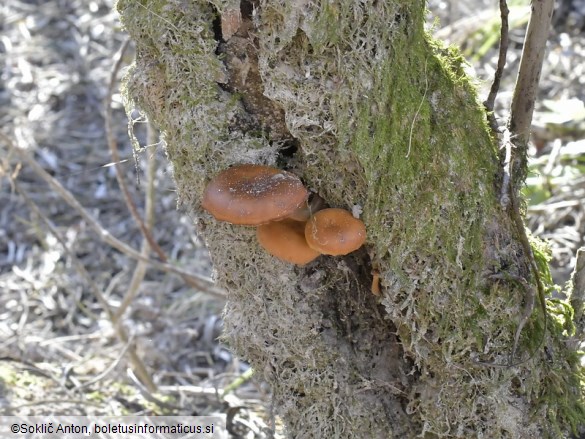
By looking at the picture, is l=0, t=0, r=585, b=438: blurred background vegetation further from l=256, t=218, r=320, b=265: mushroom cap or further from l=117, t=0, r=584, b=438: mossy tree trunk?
l=256, t=218, r=320, b=265: mushroom cap

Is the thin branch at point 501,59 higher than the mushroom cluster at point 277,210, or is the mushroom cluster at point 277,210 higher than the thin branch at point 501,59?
the thin branch at point 501,59

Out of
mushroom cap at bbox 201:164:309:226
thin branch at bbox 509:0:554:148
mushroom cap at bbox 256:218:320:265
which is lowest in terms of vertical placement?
mushroom cap at bbox 256:218:320:265

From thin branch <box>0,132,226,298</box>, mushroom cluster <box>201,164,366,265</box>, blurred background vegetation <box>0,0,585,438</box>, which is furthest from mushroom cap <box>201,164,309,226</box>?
thin branch <box>0,132,226,298</box>

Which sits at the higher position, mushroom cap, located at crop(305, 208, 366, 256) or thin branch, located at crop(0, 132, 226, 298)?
mushroom cap, located at crop(305, 208, 366, 256)

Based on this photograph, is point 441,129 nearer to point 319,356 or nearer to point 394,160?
point 394,160

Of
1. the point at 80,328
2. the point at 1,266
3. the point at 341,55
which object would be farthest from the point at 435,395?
the point at 1,266

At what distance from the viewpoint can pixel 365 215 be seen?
1856mm

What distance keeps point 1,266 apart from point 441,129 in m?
4.22

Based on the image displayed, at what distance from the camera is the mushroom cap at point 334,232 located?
1.78 m

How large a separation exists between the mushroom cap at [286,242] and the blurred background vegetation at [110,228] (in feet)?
2.46

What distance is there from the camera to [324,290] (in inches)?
82.4

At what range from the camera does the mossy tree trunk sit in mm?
1731

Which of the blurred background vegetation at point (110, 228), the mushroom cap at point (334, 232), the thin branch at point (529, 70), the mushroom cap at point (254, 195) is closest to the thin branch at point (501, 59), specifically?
the thin branch at point (529, 70)

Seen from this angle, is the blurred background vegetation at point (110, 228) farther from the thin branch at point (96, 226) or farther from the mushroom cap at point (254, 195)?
the mushroom cap at point (254, 195)
